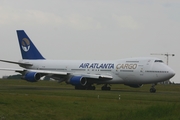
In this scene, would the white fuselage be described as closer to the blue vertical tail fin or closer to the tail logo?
the blue vertical tail fin

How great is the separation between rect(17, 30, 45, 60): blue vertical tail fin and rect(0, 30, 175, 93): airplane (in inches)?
54.4

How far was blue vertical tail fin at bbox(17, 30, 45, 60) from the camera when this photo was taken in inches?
2768

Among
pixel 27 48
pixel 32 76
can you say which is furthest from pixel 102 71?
pixel 27 48

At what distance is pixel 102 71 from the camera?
60.2 metres

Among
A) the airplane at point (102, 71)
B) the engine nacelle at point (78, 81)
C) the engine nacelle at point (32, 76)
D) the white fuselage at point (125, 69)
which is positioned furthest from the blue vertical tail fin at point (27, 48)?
the engine nacelle at point (78, 81)

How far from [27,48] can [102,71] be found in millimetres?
15615

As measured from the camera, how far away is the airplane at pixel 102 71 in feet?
180

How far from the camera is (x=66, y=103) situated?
30844 mm

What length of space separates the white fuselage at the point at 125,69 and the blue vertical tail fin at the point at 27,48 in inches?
203

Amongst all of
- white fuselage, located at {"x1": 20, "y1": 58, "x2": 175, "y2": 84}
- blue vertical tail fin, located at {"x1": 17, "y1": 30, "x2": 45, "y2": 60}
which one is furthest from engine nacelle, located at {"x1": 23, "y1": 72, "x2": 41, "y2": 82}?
blue vertical tail fin, located at {"x1": 17, "y1": 30, "x2": 45, "y2": 60}

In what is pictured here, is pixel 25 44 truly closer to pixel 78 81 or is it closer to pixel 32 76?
pixel 32 76

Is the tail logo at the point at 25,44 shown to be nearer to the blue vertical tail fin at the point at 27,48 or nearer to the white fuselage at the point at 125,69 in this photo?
the blue vertical tail fin at the point at 27,48

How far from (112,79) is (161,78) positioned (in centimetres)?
700

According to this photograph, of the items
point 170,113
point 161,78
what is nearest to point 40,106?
point 170,113
